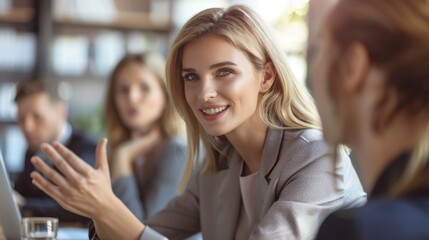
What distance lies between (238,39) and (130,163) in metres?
1.71

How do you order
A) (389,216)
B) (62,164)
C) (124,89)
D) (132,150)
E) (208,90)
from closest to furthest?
(389,216) → (62,164) → (208,90) → (132,150) → (124,89)

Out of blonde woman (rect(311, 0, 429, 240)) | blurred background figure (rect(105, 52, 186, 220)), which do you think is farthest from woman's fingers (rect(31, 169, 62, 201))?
blurred background figure (rect(105, 52, 186, 220))

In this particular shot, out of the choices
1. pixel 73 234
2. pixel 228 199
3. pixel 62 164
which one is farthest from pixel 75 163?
pixel 73 234

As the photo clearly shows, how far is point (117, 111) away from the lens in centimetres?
390

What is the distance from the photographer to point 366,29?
104 centimetres

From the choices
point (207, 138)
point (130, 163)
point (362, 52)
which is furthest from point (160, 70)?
point (362, 52)

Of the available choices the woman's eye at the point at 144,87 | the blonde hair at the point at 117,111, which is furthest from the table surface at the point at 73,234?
the woman's eye at the point at 144,87

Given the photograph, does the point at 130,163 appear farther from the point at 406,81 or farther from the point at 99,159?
the point at 406,81

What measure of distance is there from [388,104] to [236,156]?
4.37ft

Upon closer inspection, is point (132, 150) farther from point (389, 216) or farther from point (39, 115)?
point (389, 216)

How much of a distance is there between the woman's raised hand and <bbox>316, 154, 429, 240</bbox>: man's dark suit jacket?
3.12 ft

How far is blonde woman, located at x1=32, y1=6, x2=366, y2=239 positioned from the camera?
190 cm

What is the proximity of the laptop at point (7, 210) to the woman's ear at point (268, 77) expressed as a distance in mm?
745

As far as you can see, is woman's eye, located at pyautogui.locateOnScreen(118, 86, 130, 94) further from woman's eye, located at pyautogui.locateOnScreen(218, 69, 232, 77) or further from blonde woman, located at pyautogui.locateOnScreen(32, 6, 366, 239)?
woman's eye, located at pyautogui.locateOnScreen(218, 69, 232, 77)
